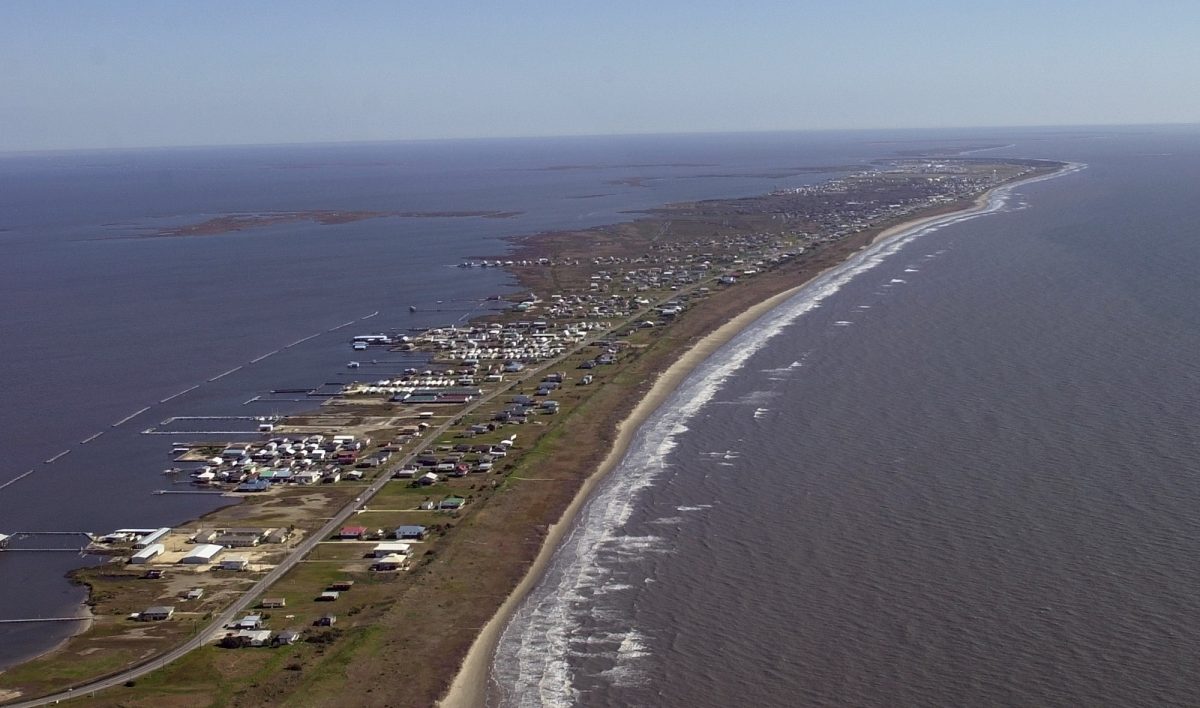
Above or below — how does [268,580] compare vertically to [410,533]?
below

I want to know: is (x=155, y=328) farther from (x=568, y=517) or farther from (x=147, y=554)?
(x=568, y=517)

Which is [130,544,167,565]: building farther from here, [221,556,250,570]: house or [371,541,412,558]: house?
[371,541,412,558]: house

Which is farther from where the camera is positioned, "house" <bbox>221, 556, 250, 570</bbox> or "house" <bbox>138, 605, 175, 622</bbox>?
"house" <bbox>221, 556, 250, 570</bbox>

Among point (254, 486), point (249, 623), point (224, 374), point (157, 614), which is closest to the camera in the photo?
point (249, 623)

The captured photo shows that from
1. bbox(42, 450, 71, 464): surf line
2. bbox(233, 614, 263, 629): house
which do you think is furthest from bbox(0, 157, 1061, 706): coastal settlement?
bbox(42, 450, 71, 464): surf line

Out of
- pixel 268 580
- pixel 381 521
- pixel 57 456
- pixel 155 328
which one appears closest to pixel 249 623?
pixel 268 580

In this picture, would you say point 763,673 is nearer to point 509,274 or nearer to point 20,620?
point 20,620
